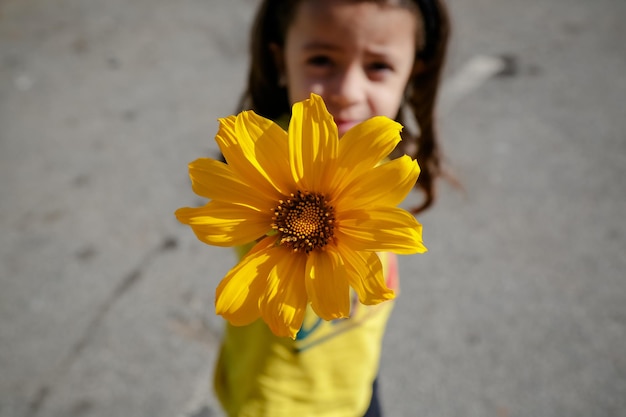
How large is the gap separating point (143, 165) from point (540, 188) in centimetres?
195

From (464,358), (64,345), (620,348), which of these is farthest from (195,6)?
(620,348)

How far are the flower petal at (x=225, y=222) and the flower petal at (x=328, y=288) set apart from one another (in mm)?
84

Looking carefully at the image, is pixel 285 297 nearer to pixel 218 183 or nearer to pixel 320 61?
pixel 218 183

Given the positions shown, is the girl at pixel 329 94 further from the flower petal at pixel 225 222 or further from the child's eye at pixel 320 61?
the flower petal at pixel 225 222

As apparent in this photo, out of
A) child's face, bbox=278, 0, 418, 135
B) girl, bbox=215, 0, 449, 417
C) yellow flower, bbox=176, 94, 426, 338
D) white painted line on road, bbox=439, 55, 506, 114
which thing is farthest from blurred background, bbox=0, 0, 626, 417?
yellow flower, bbox=176, 94, 426, 338

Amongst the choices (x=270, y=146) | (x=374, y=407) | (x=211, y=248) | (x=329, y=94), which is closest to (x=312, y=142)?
(x=270, y=146)

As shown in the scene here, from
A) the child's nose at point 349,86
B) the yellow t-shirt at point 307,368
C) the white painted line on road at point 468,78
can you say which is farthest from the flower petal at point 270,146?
the white painted line on road at point 468,78

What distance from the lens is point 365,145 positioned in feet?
1.88

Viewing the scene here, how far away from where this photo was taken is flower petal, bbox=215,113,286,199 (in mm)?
573

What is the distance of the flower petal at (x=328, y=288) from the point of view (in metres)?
0.58

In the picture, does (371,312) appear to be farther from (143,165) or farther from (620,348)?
(143,165)

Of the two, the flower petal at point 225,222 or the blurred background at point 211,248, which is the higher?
the flower petal at point 225,222

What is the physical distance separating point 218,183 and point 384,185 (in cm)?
20

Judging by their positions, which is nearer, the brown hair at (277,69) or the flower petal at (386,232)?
the flower petal at (386,232)
